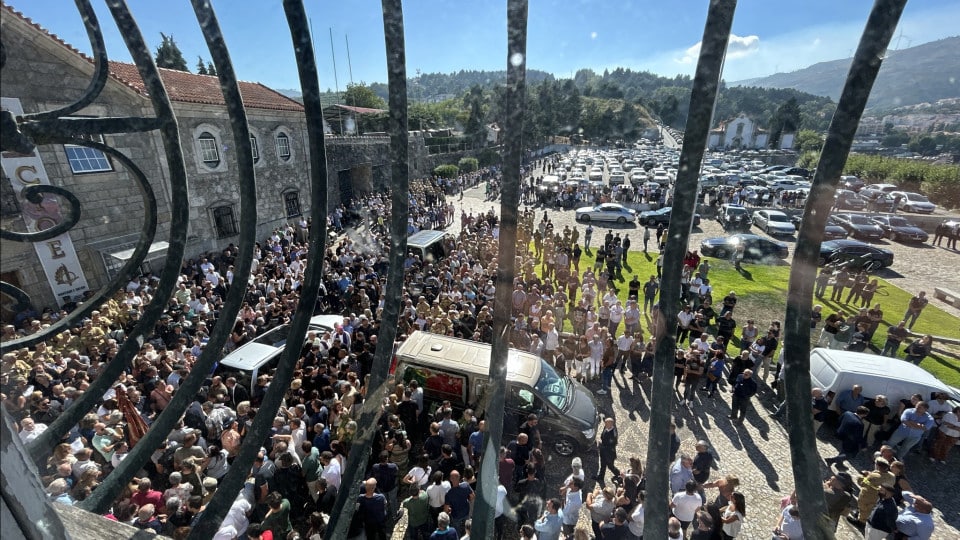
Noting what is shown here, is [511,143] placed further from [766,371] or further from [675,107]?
[675,107]

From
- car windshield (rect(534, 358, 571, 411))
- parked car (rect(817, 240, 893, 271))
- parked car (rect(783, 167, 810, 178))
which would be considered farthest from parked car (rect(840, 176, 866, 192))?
car windshield (rect(534, 358, 571, 411))

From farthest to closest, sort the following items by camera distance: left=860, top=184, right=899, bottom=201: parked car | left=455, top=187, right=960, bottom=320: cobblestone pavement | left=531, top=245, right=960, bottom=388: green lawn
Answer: left=860, top=184, right=899, bottom=201: parked car < left=455, top=187, right=960, bottom=320: cobblestone pavement < left=531, top=245, right=960, bottom=388: green lawn

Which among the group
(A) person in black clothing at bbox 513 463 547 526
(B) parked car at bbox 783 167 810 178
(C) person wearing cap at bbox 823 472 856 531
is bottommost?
(B) parked car at bbox 783 167 810 178

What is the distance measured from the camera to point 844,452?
7.79 meters

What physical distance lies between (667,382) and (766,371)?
444 inches

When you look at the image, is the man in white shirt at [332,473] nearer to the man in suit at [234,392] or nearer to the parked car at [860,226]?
the man in suit at [234,392]

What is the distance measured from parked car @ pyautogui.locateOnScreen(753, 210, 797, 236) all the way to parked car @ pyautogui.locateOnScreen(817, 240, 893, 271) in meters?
4.25

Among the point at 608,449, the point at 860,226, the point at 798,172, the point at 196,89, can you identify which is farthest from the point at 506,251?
the point at 798,172

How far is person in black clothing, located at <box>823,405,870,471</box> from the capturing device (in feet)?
24.8

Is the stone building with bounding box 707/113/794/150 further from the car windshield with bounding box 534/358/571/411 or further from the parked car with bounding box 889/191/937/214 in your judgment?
the car windshield with bounding box 534/358/571/411

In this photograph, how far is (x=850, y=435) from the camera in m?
7.61

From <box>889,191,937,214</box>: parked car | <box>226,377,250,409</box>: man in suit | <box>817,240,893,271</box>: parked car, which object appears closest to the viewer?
<box>226,377,250,409</box>: man in suit

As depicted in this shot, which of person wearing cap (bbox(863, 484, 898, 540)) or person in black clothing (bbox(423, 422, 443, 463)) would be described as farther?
person in black clothing (bbox(423, 422, 443, 463))

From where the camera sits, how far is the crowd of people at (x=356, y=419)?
5676mm
